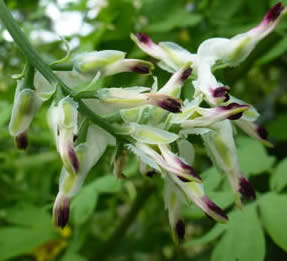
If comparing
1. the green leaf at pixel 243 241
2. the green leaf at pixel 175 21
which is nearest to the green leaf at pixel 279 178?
the green leaf at pixel 243 241

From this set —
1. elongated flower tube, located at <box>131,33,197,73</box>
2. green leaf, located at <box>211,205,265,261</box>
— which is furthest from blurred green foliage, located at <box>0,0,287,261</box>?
elongated flower tube, located at <box>131,33,197,73</box>

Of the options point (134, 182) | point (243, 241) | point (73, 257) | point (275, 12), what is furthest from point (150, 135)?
point (134, 182)

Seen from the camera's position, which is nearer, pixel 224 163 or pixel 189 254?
pixel 224 163

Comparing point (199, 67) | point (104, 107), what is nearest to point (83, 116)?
point (104, 107)

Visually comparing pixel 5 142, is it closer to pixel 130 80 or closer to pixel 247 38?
pixel 130 80

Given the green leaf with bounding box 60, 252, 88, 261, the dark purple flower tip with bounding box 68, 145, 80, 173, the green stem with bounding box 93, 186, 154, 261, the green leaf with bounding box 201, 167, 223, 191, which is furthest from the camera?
the green stem with bounding box 93, 186, 154, 261

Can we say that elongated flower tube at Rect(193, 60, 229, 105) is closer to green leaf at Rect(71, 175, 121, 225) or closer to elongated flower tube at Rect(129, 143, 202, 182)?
elongated flower tube at Rect(129, 143, 202, 182)

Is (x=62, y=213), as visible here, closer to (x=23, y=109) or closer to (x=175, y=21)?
(x=23, y=109)
